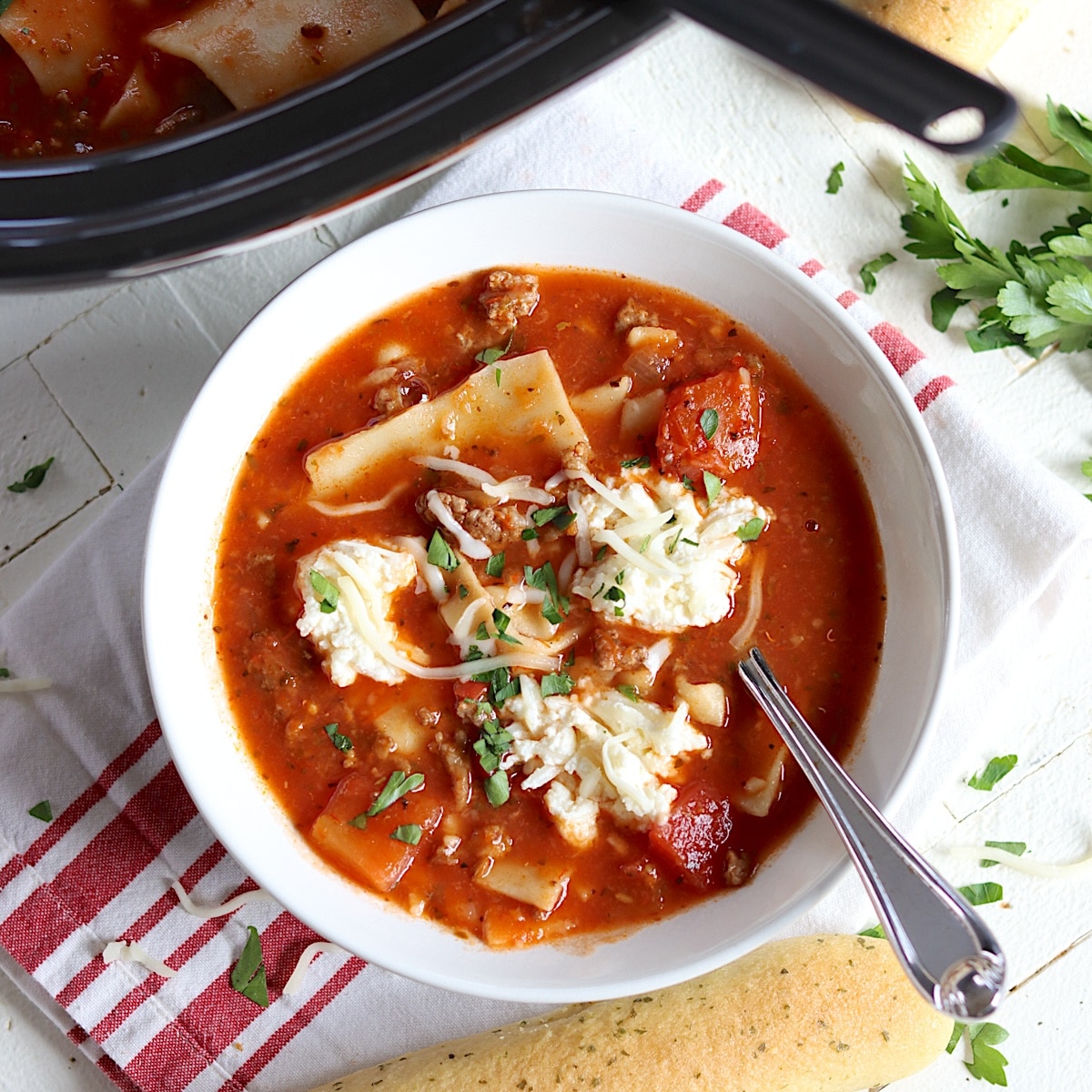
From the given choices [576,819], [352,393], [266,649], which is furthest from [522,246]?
[576,819]

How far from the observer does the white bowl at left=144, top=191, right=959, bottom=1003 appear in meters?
3.24

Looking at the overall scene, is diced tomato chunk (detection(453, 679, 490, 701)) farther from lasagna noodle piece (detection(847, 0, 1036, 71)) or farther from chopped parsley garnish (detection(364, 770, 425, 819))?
lasagna noodle piece (detection(847, 0, 1036, 71))

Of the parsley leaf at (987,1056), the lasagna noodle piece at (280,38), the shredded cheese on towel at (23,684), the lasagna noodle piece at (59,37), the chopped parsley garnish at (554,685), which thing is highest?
the lasagna noodle piece at (59,37)

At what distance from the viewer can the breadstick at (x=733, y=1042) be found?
370 centimetres

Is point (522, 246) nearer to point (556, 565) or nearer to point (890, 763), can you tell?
point (556, 565)

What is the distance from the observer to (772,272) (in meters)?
3.31

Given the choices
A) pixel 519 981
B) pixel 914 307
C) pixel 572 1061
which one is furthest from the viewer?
pixel 914 307

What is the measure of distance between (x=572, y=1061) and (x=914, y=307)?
9.36ft

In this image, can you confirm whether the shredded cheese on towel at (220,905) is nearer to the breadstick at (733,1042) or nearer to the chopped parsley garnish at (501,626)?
the breadstick at (733,1042)

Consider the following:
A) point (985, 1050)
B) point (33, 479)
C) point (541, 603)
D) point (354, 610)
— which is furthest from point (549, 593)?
point (985, 1050)

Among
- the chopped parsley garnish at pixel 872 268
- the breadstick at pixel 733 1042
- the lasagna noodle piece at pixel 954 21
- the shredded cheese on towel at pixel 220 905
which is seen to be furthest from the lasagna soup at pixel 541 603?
the lasagna noodle piece at pixel 954 21

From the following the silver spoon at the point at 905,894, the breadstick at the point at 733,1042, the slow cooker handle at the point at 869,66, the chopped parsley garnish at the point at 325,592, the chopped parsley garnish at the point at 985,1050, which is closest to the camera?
the slow cooker handle at the point at 869,66

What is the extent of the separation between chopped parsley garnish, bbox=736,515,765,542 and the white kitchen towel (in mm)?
858

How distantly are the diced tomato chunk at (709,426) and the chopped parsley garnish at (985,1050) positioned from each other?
223 cm
